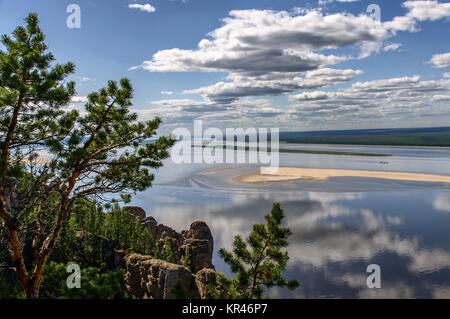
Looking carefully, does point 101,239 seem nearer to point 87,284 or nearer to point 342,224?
point 87,284

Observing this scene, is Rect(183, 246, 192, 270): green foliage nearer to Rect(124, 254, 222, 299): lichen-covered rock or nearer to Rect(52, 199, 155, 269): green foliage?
Rect(124, 254, 222, 299): lichen-covered rock

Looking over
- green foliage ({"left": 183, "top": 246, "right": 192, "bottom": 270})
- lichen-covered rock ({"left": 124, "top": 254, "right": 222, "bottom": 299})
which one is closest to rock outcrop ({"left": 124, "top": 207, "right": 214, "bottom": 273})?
green foliage ({"left": 183, "top": 246, "right": 192, "bottom": 270})

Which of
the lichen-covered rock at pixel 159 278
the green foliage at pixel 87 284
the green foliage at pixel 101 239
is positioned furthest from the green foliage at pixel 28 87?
the green foliage at pixel 101 239

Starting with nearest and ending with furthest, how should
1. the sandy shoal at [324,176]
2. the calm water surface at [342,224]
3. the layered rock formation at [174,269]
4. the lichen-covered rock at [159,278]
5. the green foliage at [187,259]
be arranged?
the lichen-covered rock at [159,278] < the layered rock formation at [174,269] < the calm water surface at [342,224] < the green foliage at [187,259] < the sandy shoal at [324,176]

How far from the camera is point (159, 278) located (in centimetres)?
2998

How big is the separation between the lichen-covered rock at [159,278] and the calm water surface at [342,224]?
913cm

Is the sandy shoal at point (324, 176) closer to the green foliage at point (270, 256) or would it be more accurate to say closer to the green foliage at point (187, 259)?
Answer: the green foliage at point (187, 259)

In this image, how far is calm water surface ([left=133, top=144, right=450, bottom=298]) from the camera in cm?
3466

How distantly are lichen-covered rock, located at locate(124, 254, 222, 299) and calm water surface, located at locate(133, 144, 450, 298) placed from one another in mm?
9129

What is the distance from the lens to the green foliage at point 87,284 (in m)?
11.5

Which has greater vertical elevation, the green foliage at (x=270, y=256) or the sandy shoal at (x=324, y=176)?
the green foliage at (x=270, y=256)

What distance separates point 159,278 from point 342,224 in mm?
35052

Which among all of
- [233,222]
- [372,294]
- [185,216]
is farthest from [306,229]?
[185,216]

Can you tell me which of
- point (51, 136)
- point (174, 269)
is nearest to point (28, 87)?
point (51, 136)
